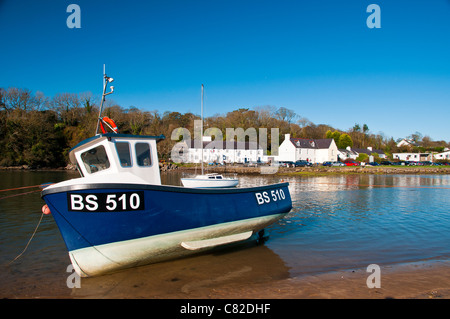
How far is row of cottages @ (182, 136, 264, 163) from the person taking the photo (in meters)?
74.5

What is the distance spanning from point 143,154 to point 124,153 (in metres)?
0.46

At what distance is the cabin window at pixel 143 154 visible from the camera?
6.82 metres

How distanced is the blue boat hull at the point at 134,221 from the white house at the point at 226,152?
67.1 metres

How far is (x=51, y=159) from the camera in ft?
206

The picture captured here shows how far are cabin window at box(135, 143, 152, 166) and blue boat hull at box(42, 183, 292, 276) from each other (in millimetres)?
1014

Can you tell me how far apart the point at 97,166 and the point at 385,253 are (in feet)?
27.5

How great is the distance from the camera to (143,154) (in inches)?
272

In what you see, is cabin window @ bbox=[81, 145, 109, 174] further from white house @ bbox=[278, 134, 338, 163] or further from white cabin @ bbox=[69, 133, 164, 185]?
white house @ bbox=[278, 134, 338, 163]
